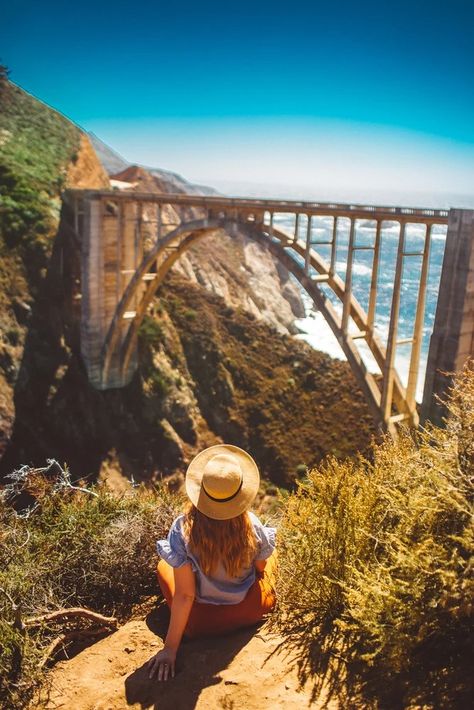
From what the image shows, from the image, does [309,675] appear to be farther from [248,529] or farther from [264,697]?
[248,529]

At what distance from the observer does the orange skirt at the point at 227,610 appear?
14.0ft

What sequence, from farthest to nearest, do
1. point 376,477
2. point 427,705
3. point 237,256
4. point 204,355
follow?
point 237,256 → point 204,355 → point 376,477 → point 427,705

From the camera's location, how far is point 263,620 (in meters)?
4.63

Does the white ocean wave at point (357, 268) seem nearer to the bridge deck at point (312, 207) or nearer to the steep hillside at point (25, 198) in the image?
the steep hillside at point (25, 198)

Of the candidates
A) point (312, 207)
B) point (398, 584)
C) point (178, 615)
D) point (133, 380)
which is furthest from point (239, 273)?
point (398, 584)

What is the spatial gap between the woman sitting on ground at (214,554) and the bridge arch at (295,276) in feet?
29.2

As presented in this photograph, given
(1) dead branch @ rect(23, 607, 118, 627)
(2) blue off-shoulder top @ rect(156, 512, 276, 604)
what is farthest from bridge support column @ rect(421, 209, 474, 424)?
(1) dead branch @ rect(23, 607, 118, 627)

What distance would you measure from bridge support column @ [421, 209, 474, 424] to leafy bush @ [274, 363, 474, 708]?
5832 mm

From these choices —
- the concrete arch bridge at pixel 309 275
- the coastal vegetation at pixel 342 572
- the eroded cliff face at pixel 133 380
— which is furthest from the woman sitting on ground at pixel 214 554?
the eroded cliff face at pixel 133 380

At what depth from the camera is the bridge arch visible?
42.9 feet

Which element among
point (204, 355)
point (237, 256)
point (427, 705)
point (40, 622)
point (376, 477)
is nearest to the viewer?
point (427, 705)

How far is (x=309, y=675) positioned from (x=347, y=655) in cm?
30

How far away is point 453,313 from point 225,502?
7.82 metres

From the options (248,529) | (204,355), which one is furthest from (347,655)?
(204,355)
